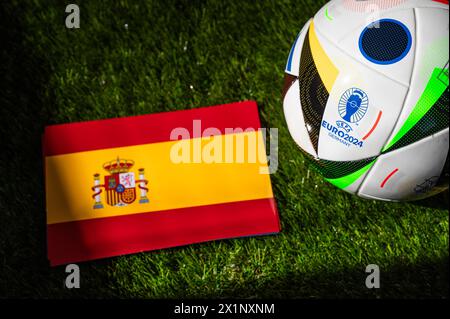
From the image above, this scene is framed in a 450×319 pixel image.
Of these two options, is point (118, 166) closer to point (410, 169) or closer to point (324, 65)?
point (324, 65)

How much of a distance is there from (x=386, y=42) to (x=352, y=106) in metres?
0.32

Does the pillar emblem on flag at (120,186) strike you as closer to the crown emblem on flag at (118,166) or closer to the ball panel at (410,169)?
the crown emblem on flag at (118,166)

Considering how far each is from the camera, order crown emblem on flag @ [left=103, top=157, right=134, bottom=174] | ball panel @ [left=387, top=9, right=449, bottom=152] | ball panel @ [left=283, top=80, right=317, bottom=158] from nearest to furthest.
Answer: ball panel @ [left=387, top=9, right=449, bottom=152]
ball panel @ [left=283, top=80, right=317, bottom=158]
crown emblem on flag @ [left=103, top=157, right=134, bottom=174]

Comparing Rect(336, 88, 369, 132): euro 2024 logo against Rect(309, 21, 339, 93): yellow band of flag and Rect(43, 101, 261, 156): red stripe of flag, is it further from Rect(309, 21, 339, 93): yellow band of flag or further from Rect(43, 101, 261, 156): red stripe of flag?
Rect(43, 101, 261, 156): red stripe of flag

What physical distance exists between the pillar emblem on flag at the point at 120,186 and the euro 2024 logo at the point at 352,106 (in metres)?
1.31

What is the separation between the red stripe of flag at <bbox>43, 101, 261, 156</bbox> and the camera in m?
3.23

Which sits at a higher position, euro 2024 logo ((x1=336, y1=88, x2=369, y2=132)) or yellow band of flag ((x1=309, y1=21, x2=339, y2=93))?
yellow band of flag ((x1=309, y1=21, x2=339, y2=93))

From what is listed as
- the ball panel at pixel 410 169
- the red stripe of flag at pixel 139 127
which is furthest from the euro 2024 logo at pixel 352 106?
the red stripe of flag at pixel 139 127

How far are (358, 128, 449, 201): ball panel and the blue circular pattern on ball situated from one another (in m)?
0.41

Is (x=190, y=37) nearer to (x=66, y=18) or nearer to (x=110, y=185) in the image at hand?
(x=66, y=18)

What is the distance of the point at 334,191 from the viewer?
10.3 feet

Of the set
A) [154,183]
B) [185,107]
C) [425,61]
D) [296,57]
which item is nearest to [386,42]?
[425,61]

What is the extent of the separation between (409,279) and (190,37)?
2.01 m

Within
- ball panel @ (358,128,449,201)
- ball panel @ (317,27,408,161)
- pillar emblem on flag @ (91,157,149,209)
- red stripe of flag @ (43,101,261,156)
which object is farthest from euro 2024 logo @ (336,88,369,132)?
pillar emblem on flag @ (91,157,149,209)
